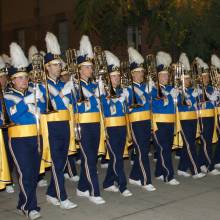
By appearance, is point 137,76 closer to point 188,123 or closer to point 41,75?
point 188,123

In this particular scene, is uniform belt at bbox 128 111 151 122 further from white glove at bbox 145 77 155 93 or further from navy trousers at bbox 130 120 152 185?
white glove at bbox 145 77 155 93

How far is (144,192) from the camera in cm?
728

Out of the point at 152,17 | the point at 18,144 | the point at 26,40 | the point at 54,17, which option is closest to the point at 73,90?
the point at 18,144

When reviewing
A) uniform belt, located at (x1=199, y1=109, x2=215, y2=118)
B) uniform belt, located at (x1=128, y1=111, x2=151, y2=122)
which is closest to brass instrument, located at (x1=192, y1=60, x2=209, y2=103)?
uniform belt, located at (x1=199, y1=109, x2=215, y2=118)

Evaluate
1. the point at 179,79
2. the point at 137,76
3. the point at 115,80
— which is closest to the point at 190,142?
the point at 179,79

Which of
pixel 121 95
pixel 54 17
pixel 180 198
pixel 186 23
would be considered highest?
pixel 54 17

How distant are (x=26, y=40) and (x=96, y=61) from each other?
14.7 metres

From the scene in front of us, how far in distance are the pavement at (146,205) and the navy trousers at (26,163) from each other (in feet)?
1.23

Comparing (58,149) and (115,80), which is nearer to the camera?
(58,149)

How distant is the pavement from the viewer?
6.11 meters

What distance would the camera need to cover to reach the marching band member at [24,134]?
5906mm

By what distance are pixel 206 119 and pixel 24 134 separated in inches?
146

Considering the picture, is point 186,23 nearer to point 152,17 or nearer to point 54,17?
point 152,17

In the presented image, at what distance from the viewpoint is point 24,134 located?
5.93 meters
